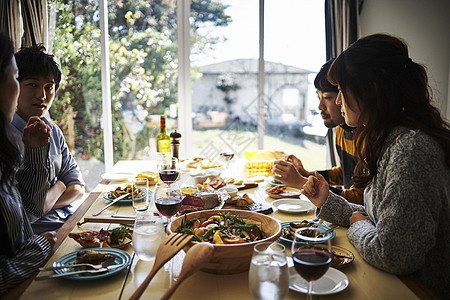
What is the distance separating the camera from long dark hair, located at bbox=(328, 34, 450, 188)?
1.28m

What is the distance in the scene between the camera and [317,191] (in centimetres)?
152

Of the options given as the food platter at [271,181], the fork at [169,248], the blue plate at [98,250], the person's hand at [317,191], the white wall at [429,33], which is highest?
the white wall at [429,33]

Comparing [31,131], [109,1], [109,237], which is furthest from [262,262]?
[109,1]

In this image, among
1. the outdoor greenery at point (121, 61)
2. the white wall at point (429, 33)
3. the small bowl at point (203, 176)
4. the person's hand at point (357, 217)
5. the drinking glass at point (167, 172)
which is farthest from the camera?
the outdoor greenery at point (121, 61)

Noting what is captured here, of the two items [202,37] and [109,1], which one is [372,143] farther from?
A: [109,1]

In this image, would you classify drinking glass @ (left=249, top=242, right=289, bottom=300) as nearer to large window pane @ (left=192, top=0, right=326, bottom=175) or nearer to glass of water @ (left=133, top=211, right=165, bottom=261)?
glass of water @ (left=133, top=211, right=165, bottom=261)

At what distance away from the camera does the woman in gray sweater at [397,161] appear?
109cm

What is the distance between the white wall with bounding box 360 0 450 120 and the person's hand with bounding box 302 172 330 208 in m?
2.46

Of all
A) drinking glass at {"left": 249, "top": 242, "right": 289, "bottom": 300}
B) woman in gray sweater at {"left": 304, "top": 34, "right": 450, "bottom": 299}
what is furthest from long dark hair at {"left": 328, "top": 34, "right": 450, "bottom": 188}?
drinking glass at {"left": 249, "top": 242, "right": 289, "bottom": 300}

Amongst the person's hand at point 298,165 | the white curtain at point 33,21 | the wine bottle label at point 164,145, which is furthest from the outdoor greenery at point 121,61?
the person's hand at point 298,165

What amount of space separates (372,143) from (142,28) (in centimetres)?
345

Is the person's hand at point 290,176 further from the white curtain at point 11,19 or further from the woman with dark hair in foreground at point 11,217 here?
the white curtain at point 11,19

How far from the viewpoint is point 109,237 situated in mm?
1301

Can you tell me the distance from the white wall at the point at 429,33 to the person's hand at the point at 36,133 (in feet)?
10.1
